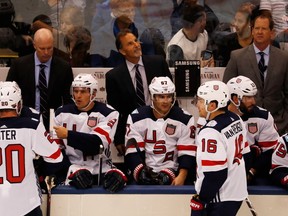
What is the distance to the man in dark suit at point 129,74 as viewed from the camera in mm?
5840

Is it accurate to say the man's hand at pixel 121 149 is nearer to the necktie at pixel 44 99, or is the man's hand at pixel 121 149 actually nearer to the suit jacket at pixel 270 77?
the necktie at pixel 44 99

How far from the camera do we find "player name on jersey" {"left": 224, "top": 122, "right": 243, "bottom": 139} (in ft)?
14.2

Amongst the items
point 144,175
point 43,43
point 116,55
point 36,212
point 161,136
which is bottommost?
point 36,212

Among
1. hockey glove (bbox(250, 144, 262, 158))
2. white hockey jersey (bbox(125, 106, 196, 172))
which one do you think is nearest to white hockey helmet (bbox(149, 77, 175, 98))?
white hockey jersey (bbox(125, 106, 196, 172))

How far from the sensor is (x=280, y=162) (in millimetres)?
5012

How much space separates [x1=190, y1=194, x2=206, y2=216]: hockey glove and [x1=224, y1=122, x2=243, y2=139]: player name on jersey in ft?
1.27

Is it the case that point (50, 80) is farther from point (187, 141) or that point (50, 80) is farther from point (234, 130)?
point (234, 130)

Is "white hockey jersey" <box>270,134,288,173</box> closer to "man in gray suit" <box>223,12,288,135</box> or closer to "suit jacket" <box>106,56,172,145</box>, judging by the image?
"man in gray suit" <box>223,12,288,135</box>

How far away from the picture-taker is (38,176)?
497 centimetres

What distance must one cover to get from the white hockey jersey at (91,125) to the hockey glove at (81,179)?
324 mm

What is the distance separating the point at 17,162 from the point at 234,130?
1235mm

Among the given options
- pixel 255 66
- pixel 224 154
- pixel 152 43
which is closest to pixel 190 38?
pixel 152 43

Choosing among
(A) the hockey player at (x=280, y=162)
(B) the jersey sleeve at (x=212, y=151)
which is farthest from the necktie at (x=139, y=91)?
(B) the jersey sleeve at (x=212, y=151)

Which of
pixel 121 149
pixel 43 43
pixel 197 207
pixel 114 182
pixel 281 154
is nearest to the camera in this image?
pixel 197 207
